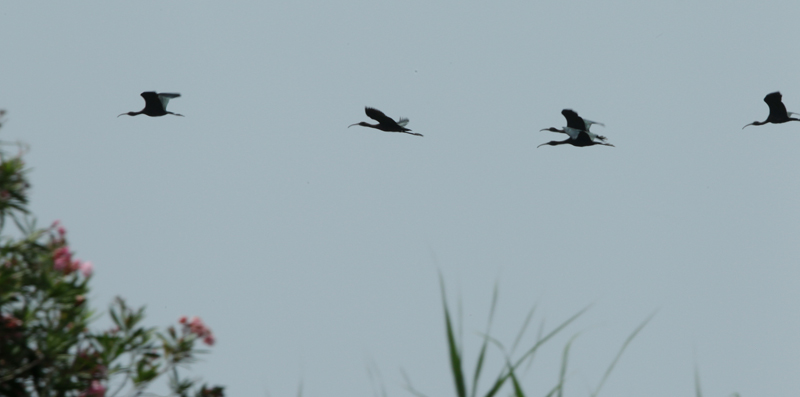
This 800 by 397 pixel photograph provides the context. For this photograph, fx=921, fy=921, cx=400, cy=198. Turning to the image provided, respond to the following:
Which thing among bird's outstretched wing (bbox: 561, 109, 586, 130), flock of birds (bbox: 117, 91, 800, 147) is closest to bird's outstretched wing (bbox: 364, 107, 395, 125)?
flock of birds (bbox: 117, 91, 800, 147)

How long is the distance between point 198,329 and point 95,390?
0.63m

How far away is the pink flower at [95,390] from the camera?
490 centimetres

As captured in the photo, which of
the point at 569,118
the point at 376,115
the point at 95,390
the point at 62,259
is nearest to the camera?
the point at 95,390

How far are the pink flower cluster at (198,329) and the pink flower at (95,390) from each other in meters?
0.55

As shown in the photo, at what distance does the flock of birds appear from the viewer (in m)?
13.9

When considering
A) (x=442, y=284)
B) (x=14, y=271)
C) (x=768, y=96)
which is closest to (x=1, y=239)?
(x=14, y=271)

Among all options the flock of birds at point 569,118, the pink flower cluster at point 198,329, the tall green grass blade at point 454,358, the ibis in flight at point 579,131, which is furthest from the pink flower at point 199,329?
the ibis in flight at point 579,131

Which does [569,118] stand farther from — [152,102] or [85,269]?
[85,269]

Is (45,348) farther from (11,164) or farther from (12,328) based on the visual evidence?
(11,164)

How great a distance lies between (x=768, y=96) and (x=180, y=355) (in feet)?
38.0

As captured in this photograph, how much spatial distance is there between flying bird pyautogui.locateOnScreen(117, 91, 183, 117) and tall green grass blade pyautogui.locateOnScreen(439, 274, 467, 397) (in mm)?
11238

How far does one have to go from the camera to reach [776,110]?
575 inches

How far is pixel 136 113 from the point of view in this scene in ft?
49.0

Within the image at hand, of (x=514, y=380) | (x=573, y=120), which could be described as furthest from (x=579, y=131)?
(x=514, y=380)
